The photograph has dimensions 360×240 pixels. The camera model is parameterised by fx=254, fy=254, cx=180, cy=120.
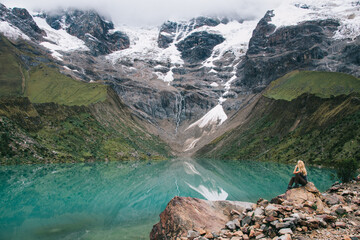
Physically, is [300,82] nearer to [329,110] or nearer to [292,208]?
[329,110]

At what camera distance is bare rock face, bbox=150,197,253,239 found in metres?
13.7

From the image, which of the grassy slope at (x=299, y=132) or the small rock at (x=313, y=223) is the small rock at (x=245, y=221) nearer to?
the small rock at (x=313, y=223)

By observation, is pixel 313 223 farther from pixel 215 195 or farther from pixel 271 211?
pixel 215 195

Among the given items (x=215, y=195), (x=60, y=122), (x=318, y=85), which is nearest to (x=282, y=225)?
(x=215, y=195)

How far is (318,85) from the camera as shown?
Answer: 12425 centimetres

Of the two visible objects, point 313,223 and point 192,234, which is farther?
point 192,234

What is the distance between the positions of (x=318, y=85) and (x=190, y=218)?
131 m

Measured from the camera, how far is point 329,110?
93.8 m

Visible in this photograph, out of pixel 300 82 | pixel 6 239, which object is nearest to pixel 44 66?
pixel 300 82

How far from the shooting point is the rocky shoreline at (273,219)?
10688 mm

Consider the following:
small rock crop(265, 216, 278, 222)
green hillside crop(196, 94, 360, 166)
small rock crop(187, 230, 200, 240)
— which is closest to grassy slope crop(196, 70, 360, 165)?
green hillside crop(196, 94, 360, 166)

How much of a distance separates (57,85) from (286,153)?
145654 mm

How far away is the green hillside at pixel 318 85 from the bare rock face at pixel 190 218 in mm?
103918

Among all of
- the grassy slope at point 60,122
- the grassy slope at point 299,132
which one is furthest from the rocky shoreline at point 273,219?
the grassy slope at point 60,122
